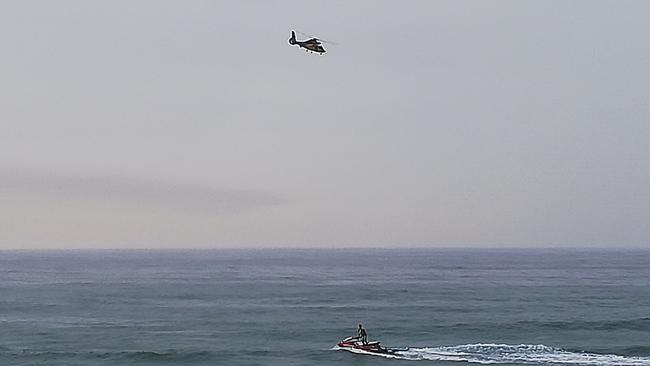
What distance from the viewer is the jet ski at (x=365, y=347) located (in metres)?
57.5

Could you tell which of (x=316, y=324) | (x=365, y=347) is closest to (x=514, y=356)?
(x=365, y=347)

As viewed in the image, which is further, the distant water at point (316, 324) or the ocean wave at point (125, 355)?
the distant water at point (316, 324)

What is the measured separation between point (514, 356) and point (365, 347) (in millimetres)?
10768

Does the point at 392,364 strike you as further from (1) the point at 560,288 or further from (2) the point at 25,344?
(1) the point at 560,288

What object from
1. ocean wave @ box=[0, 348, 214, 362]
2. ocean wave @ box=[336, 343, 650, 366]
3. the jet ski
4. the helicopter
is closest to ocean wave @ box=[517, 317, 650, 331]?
ocean wave @ box=[336, 343, 650, 366]

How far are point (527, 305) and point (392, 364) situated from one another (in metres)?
43.0

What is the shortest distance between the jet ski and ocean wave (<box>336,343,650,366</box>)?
1.14 feet

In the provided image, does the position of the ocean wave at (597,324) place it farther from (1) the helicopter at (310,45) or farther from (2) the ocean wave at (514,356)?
(1) the helicopter at (310,45)

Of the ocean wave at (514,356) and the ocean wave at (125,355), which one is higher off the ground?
the ocean wave at (514,356)

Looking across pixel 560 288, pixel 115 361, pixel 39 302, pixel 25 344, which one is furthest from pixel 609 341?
pixel 39 302

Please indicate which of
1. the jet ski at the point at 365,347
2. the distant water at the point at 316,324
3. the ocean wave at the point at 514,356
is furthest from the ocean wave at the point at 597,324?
the jet ski at the point at 365,347

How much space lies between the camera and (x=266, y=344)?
204ft

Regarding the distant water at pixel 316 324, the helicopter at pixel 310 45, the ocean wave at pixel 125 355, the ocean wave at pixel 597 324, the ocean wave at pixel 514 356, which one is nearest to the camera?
the helicopter at pixel 310 45

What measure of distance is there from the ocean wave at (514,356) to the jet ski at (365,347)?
0.35 m
